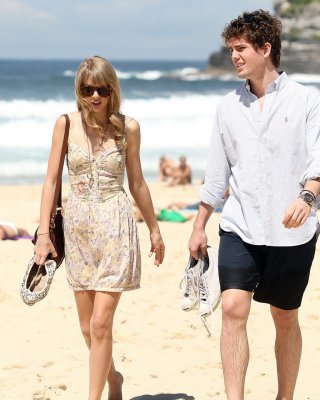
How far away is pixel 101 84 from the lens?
3979 millimetres

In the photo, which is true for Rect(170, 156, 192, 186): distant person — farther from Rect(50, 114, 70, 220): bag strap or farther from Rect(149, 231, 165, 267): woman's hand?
Rect(50, 114, 70, 220): bag strap

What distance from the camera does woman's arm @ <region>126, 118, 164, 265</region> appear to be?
412 cm

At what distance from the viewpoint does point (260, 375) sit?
4.98 metres

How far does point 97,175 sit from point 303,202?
3.33 ft

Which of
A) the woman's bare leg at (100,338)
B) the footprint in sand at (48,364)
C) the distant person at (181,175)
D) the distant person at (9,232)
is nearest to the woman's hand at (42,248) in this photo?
the woman's bare leg at (100,338)

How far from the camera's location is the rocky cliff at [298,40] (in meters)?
95.2

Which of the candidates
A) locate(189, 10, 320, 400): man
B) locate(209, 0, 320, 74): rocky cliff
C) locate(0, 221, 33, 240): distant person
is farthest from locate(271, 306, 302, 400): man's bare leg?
locate(209, 0, 320, 74): rocky cliff

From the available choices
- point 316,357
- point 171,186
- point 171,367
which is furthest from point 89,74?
point 171,186

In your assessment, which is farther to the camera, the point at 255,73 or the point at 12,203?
the point at 12,203

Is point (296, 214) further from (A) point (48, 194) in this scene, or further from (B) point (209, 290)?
(A) point (48, 194)

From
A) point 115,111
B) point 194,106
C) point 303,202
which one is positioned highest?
point 115,111

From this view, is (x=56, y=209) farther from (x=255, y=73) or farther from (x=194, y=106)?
(x=194, y=106)

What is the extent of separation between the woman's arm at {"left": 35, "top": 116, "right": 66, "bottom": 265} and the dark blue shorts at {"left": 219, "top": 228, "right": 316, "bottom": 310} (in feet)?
2.74

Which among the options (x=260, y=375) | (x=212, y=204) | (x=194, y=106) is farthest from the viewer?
(x=194, y=106)
